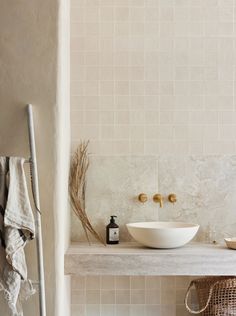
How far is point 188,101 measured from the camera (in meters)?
3.25

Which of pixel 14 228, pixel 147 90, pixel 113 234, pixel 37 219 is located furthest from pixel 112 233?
pixel 147 90

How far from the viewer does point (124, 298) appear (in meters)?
3.22

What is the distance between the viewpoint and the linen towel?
2381 millimetres

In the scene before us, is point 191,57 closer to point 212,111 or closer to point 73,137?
point 212,111

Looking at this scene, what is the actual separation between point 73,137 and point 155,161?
0.55 m

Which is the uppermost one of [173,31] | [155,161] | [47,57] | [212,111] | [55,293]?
[173,31]

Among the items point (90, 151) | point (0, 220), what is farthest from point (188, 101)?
point (0, 220)

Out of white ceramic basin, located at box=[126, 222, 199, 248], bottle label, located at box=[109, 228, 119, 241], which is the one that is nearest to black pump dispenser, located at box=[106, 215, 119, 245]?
bottle label, located at box=[109, 228, 119, 241]

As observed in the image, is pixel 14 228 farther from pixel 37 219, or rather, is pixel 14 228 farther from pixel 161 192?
pixel 161 192

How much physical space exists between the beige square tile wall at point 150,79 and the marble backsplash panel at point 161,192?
12 centimetres

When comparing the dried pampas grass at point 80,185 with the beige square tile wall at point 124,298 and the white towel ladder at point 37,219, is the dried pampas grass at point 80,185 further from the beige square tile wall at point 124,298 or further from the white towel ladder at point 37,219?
the white towel ladder at point 37,219

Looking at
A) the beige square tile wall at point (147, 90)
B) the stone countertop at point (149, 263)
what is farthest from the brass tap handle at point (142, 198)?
Answer: the stone countertop at point (149, 263)

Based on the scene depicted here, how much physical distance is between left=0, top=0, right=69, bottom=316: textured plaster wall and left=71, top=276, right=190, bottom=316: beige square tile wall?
0.64m

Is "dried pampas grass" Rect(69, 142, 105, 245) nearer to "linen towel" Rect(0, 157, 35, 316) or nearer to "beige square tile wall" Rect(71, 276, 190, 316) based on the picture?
"beige square tile wall" Rect(71, 276, 190, 316)
